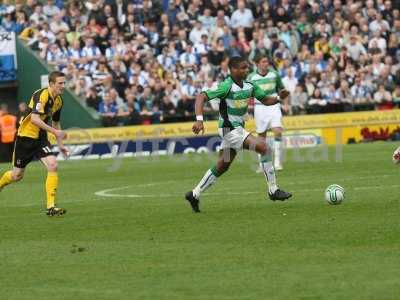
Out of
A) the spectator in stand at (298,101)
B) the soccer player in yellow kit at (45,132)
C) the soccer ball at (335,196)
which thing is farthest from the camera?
the spectator in stand at (298,101)

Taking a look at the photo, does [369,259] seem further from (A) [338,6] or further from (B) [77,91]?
(A) [338,6]

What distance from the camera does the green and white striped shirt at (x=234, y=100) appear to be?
15713mm

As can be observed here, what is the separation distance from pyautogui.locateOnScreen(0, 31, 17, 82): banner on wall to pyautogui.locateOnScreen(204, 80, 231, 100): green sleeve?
58.7 ft

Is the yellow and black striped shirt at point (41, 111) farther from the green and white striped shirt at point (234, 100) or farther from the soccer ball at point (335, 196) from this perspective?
the soccer ball at point (335, 196)

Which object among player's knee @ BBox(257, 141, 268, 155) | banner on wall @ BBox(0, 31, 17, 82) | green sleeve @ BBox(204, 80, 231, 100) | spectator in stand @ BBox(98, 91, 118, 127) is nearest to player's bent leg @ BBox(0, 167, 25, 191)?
green sleeve @ BBox(204, 80, 231, 100)

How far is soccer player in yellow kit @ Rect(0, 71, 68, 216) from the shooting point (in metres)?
16.0

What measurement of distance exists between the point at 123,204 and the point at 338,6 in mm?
21923

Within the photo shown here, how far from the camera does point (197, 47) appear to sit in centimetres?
3491

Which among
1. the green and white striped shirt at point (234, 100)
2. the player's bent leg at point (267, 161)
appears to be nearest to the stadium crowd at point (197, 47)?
the player's bent leg at point (267, 161)

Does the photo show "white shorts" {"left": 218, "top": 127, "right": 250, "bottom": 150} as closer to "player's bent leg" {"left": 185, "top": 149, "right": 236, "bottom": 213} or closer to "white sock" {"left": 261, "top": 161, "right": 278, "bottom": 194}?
"player's bent leg" {"left": 185, "top": 149, "right": 236, "bottom": 213}

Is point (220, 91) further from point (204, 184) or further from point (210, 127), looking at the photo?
point (210, 127)

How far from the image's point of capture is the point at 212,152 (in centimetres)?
3238

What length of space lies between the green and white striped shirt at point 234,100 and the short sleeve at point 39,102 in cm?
254

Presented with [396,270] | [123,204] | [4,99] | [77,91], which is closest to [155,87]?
[77,91]
